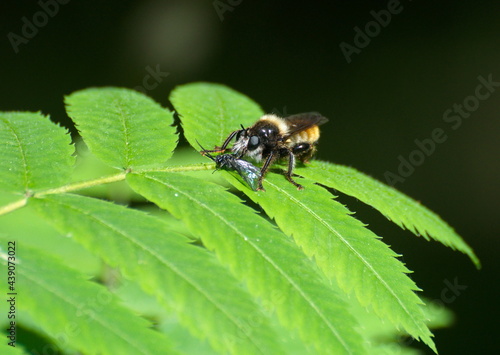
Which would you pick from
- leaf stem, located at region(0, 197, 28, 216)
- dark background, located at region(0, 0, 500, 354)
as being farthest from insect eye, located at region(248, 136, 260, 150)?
dark background, located at region(0, 0, 500, 354)

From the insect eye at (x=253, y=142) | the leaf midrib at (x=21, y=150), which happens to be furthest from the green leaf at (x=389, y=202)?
the leaf midrib at (x=21, y=150)

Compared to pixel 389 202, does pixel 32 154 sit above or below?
below

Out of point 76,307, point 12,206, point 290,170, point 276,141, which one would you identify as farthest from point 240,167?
point 76,307

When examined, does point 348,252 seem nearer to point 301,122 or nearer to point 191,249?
point 191,249

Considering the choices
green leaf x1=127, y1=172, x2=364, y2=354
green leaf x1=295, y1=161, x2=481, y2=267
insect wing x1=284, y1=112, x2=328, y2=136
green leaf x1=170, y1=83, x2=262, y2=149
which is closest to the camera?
green leaf x1=127, y1=172, x2=364, y2=354

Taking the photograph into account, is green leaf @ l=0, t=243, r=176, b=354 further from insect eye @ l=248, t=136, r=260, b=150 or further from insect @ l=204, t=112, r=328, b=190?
insect eye @ l=248, t=136, r=260, b=150

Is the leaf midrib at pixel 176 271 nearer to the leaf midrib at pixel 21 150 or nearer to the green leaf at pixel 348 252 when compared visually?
the leaf midrib at pixel 21 150
